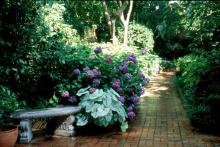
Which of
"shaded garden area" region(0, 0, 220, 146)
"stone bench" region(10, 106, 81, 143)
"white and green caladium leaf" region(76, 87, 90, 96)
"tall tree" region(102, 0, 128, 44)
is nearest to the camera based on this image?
"stone bench" region(10, 106, 81, 143)

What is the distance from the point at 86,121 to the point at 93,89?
63cm

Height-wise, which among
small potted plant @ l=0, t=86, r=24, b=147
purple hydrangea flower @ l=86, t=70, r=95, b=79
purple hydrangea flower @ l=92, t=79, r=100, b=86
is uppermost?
purple hydrangea flower @ l=86, t=70, r=95, b=79

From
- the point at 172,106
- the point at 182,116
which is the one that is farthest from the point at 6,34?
the point at 172,106

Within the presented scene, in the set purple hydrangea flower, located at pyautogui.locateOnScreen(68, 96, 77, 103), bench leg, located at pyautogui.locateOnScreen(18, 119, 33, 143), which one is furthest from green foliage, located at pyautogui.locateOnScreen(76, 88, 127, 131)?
bench leg, located at pyautogui.locateOnScreen(18, 119, 33, 143)

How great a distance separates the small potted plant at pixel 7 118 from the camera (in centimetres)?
472

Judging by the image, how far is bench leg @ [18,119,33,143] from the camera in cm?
530

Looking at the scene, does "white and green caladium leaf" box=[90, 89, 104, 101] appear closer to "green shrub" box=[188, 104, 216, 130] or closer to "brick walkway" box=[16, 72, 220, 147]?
"brick walkway" box=[16, 72, 220, 147]

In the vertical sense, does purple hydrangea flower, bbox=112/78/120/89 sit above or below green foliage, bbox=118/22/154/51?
below

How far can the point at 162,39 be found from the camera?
2252 cm

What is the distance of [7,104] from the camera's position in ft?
19.1

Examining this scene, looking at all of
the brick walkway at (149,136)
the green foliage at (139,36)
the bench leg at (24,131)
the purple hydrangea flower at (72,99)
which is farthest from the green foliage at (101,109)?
the green foliage at (139,36)

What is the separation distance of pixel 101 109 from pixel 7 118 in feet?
5.68

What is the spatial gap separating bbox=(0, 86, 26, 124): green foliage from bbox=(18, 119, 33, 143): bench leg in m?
0.37

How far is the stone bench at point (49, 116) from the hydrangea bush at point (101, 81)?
37cm
